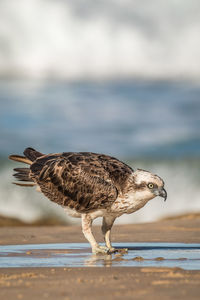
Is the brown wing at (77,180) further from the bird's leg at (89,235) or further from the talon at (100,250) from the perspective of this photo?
the talon at (100,250)

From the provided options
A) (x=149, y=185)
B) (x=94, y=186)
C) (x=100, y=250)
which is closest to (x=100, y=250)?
(x=100, y=250)

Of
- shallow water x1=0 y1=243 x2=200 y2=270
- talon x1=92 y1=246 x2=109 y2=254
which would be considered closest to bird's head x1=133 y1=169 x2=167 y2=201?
shallow water x1=0 y1=243 x2=200 y2=270

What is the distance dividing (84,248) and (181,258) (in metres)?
2.51

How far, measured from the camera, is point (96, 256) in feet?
31.2

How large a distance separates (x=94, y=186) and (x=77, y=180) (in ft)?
1.20

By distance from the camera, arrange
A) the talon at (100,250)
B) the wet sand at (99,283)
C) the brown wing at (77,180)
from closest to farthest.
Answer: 1. the wet sand at (99,283)
2. the talon at (100,250)
3. the brown wing at (77,180)

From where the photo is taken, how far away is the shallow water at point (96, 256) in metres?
8.16

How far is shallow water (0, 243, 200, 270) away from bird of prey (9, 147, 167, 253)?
0.52 meters

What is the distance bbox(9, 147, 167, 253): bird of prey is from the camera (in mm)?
10109

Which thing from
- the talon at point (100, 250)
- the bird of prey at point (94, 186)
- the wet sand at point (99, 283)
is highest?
the bird of prey at point (94, 186)

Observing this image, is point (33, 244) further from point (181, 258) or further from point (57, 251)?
point (181, 258)

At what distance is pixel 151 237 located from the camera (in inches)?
483

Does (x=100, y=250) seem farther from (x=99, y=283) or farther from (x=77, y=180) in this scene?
(x=99, y=283)

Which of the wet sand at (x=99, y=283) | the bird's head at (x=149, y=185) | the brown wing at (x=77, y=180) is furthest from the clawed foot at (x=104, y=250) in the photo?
the wet sand at (x=99, y=283)
